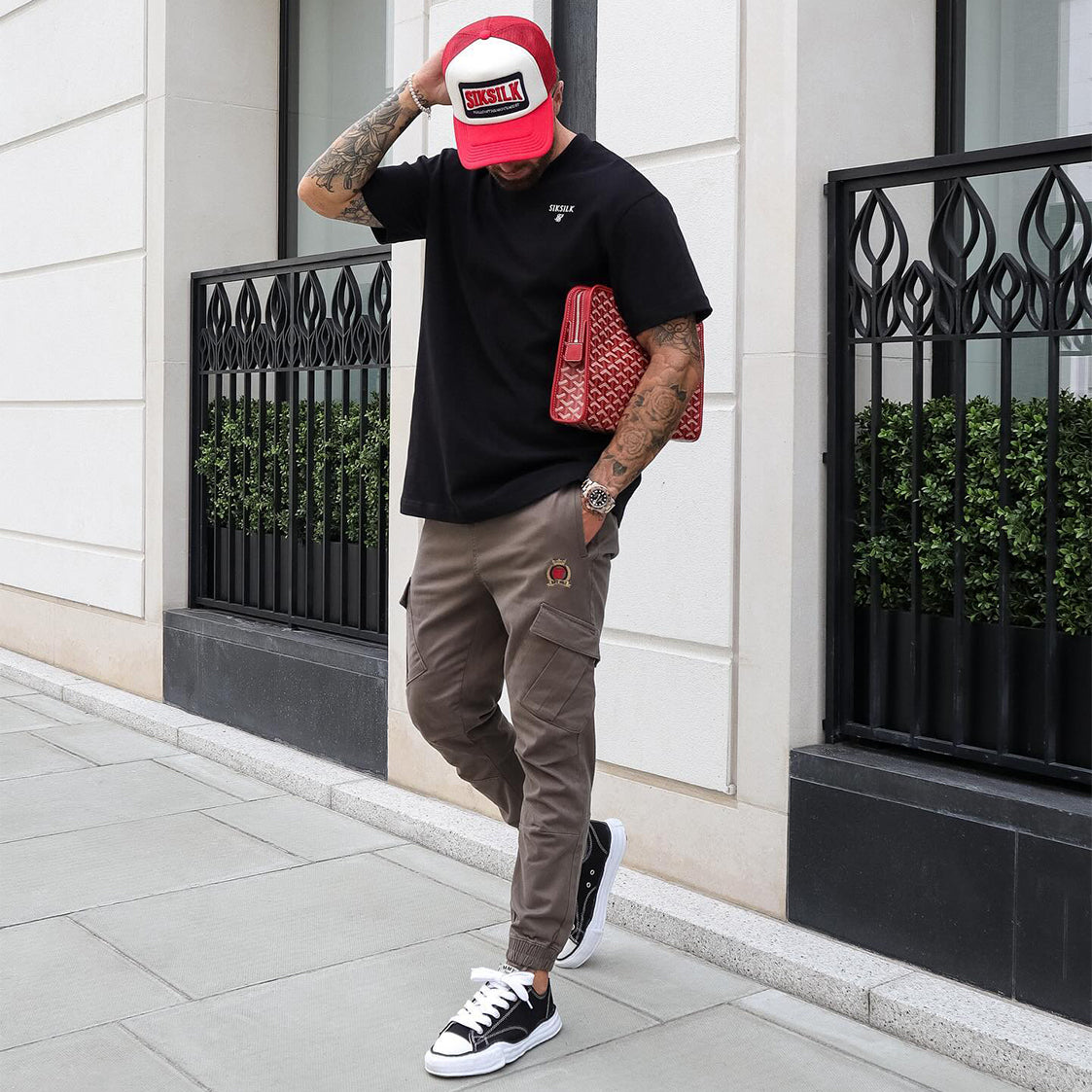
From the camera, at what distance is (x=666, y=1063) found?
3.17 meters

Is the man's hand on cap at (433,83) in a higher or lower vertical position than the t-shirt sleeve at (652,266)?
higher

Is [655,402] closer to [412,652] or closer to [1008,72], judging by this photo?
[412,652]

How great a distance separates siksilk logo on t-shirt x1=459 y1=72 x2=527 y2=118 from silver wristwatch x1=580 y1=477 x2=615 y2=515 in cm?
80

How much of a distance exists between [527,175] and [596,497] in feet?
2.34

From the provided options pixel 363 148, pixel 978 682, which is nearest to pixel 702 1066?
pixel 978 682

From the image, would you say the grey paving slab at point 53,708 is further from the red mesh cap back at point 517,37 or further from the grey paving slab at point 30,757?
the red mesh cap back at point 517,37

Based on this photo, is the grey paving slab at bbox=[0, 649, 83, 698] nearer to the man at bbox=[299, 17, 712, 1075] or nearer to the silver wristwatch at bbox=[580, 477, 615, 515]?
the man at bbox=[299, 17, 712, 1075]

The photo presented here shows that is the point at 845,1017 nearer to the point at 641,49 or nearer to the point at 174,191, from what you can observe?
the point at 641,49

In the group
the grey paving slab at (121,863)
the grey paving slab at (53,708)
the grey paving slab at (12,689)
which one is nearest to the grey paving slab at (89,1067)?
the grey paving slab at (121,863)

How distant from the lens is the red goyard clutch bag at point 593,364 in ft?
9.95

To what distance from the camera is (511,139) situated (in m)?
2.99

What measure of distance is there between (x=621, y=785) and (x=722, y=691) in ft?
1.78

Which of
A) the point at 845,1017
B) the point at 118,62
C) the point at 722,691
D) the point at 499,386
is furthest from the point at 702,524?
the point at 118,62

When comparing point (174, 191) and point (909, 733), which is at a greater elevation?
point (174, 191)
